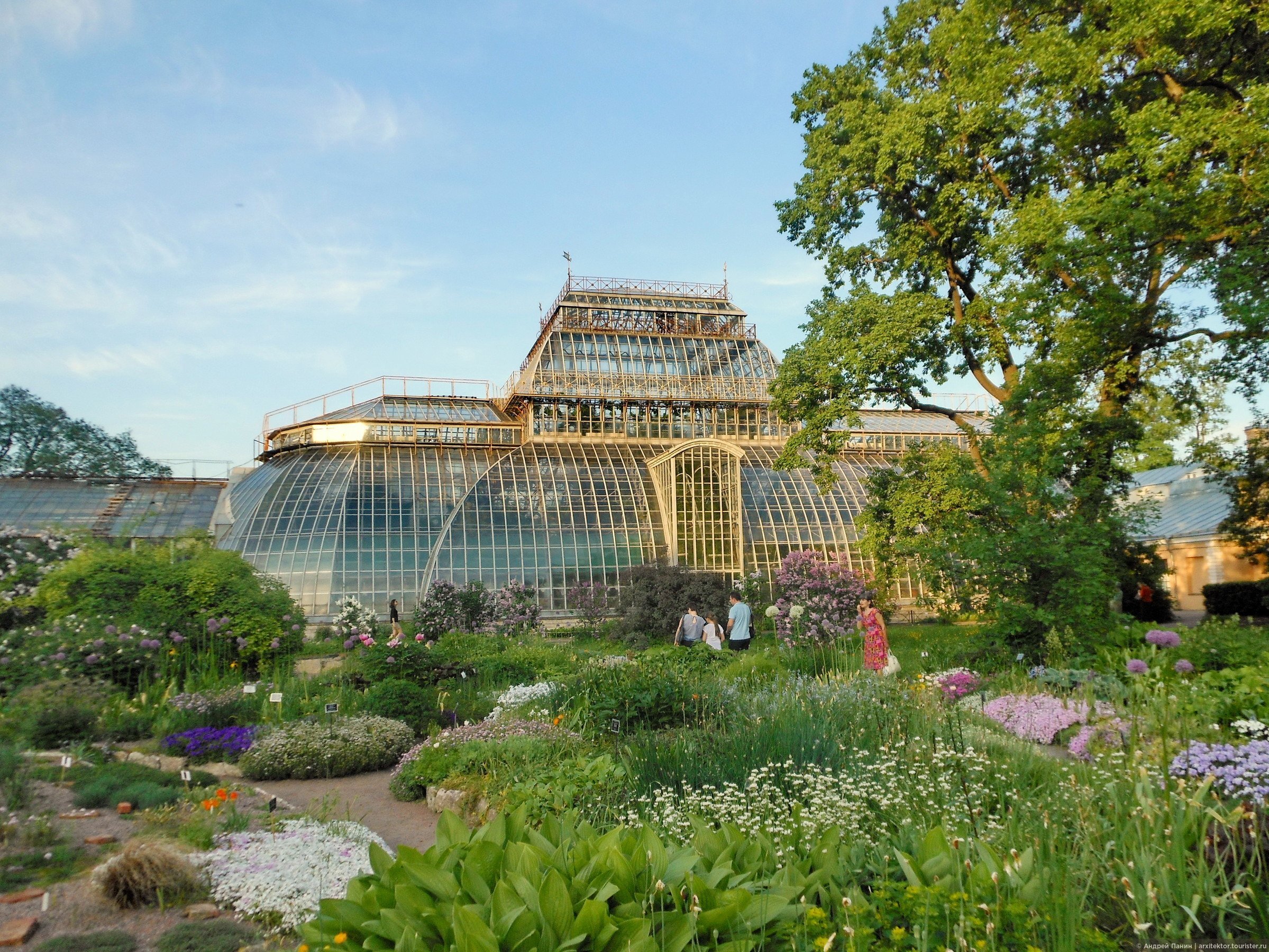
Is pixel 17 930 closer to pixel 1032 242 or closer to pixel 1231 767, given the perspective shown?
pixel 1231 767

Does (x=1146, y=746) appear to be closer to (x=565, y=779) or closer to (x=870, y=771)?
(x=870, y=771)

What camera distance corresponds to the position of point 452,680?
42.7 feet

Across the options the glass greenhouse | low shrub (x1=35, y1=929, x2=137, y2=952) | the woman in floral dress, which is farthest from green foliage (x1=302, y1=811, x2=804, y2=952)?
the glass greenhouse

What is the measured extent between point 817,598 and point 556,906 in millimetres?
14694

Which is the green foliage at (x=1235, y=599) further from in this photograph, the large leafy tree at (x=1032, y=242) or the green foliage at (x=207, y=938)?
the green foliage at (x=207, y=938)

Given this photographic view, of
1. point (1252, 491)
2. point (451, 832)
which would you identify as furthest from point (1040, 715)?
point (1252, 491)

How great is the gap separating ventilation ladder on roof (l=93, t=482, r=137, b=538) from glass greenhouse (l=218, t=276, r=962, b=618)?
4.20 meters

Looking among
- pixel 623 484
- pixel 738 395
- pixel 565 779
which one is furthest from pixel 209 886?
pixel 738 395

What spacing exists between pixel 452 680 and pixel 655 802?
27.6 feet

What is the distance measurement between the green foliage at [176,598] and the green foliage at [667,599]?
322 inches

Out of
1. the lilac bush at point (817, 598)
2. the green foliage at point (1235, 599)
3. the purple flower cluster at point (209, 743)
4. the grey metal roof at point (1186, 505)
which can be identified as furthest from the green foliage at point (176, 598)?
the grey metal roof at point (1186, 505)

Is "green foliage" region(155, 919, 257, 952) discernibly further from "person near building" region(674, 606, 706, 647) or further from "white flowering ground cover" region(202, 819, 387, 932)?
"person near building" region(674, 606, 706, 647)

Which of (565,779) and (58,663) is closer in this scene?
(565,779)

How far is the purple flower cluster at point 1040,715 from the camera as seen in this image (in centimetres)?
809
